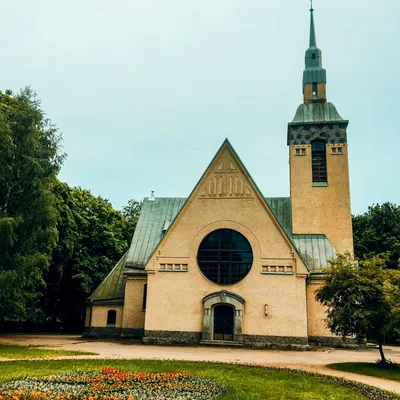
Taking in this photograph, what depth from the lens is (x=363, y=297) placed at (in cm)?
1784

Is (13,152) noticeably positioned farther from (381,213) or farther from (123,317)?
(381,213)

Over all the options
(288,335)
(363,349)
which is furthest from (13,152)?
(363,349)

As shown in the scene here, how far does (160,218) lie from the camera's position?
34.5 meters

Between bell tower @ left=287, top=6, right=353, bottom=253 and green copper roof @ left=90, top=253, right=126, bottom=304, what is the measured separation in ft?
43.4

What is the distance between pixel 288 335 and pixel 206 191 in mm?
9999

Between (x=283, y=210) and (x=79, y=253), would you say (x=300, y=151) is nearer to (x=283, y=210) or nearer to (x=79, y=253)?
(x=283, y=210)

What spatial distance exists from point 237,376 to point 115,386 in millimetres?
4149

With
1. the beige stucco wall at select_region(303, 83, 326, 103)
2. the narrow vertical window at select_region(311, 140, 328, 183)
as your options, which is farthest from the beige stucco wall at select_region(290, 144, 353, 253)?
the beige stucco wall at select_region(303, 83, 326, 103)

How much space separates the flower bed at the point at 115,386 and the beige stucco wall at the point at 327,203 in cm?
2070

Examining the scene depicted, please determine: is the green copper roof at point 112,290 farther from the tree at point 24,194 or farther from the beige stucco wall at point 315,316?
the beige stucco wall at point 315,316

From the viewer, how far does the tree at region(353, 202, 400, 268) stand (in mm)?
43219

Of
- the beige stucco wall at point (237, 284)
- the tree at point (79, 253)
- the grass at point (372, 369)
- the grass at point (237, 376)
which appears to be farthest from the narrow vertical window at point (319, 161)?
the grass at point (237, 376)

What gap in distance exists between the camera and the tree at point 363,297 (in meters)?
17.1

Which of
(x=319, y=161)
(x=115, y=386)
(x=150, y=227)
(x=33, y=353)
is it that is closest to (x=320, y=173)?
(x=319, y=161)
